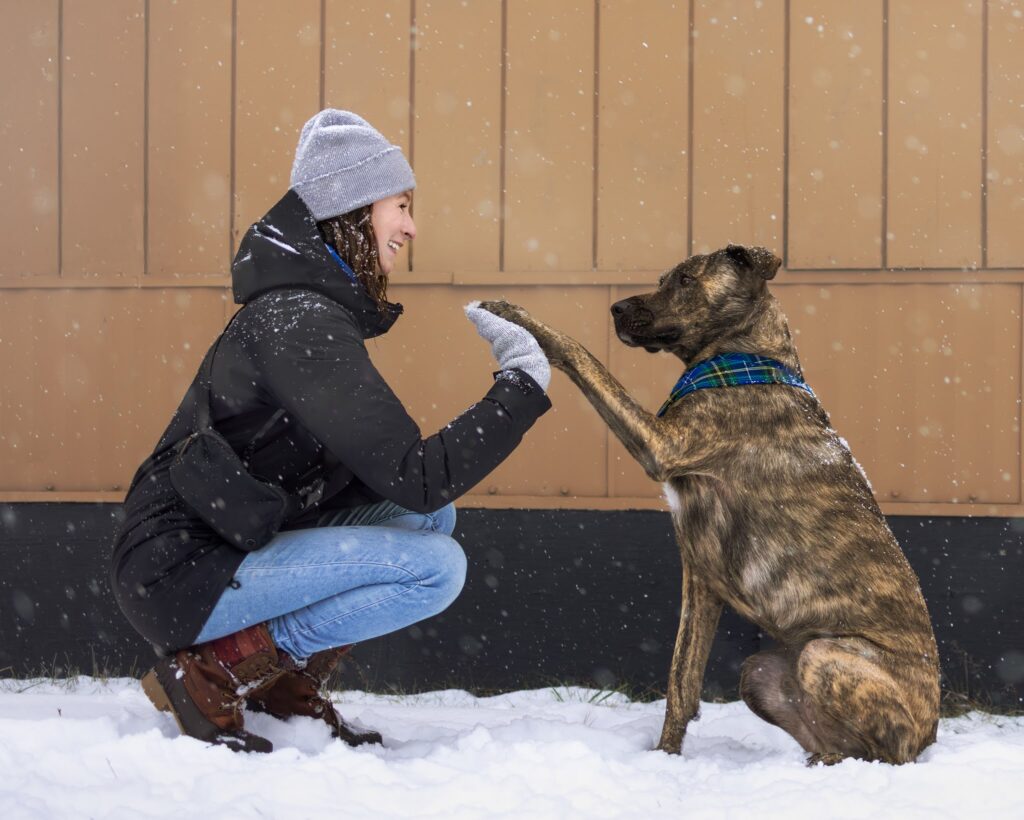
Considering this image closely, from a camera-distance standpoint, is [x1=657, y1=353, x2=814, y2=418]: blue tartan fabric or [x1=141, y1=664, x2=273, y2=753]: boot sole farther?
[x1=657, y1=353, x2=814, y2=418]: blue tartan fabric

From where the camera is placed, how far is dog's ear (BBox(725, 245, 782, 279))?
3.29m

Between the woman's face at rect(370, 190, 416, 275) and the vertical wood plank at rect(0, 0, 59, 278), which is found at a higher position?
the vertical wood plank at rect(0, 0, 59, 278)

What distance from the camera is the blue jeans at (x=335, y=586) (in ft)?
9.12

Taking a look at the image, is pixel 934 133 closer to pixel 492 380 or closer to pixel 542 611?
pixel 492 380

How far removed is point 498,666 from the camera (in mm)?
4496

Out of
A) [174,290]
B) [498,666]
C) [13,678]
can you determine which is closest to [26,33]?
[174,290]

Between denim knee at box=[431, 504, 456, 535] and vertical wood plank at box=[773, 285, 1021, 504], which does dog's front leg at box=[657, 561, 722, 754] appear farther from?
vertical wood plank at box=[773, 285, 1021, 504]

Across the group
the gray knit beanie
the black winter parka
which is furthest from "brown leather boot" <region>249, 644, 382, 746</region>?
the gray knit beanie

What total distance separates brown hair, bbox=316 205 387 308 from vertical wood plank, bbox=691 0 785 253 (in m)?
1.87

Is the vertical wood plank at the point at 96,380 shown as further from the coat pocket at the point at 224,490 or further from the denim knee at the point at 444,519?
the coat pocket at the point at 224,490

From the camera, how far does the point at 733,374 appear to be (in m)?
3.19

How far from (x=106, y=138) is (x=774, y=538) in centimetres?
334

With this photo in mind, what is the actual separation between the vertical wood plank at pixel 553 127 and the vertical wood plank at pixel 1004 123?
1.61 m

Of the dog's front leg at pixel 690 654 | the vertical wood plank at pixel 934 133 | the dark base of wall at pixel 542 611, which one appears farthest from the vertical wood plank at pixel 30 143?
the vertical wood plank at pixel 934 133
